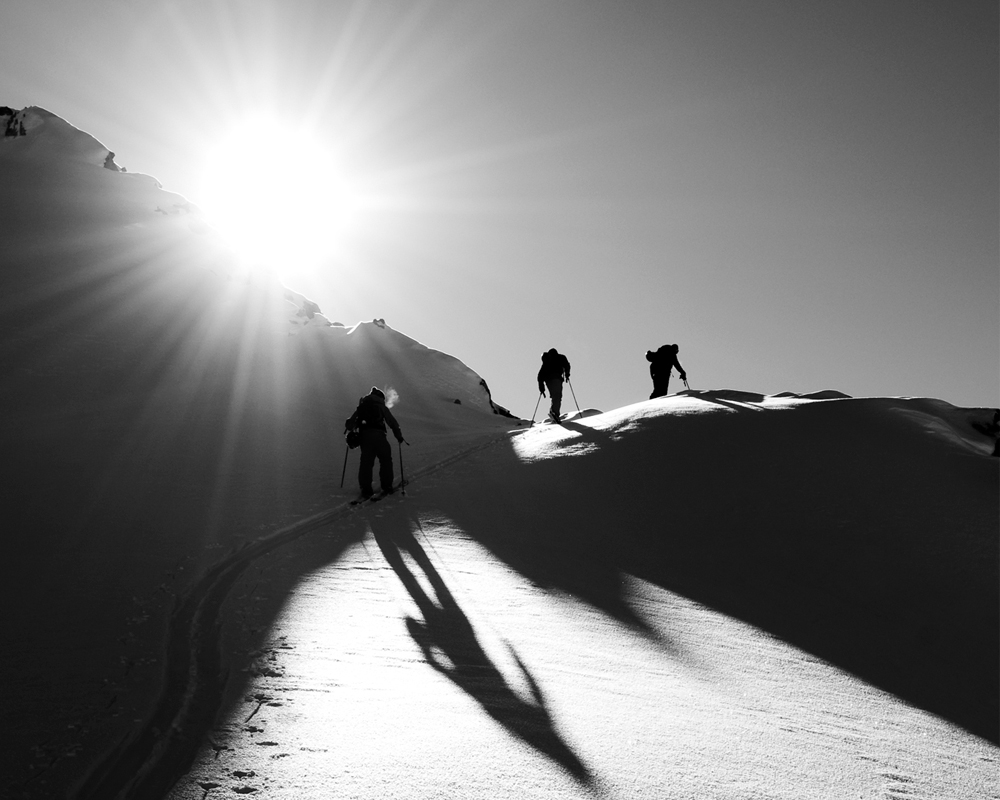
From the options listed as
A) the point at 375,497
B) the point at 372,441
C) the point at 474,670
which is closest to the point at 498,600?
the point at 474,670

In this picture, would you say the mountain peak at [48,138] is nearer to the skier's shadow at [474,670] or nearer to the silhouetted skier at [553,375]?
the silhouetted skier at [553,375]

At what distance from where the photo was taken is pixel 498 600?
21.3ft

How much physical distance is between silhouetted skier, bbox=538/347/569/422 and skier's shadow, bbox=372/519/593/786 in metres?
12.8

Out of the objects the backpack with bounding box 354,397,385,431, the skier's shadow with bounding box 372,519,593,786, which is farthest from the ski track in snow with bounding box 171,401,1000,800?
the backpack with bounding box 354,397,385,431

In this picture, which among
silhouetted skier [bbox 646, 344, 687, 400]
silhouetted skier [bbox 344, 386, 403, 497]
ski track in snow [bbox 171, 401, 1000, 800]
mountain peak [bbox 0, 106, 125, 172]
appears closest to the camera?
ski track in snow [bbox 171, 401, 1000, 800]

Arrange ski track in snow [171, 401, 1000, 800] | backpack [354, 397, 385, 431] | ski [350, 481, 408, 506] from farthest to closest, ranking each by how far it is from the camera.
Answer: backpack [354, 397, 385, 431] < ski [350, 481, 408, 506] < ski track in snow [171, 401, 1000, 800]

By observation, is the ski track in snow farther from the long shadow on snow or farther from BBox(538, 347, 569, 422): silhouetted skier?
BBox(538, 347, 569, 422): silhouetted skier

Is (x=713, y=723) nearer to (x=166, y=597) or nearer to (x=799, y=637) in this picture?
(x=799, y=637)

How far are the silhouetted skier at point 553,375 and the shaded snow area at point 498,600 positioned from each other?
2731mm

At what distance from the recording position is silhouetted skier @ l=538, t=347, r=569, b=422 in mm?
19812

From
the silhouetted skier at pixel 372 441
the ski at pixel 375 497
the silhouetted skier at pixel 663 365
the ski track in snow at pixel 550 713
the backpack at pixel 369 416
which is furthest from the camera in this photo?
the silhouetted skier at pixel 663 365

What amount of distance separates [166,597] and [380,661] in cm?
281

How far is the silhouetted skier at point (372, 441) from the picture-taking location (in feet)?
39.0

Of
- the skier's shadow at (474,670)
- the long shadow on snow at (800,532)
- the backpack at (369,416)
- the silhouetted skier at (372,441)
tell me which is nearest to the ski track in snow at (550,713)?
the skier's shadow at (474,670)
